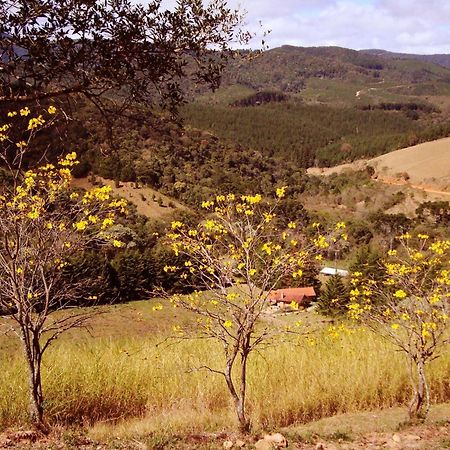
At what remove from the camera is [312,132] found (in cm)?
17075

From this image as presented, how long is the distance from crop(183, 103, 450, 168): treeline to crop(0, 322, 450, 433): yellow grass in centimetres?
12576

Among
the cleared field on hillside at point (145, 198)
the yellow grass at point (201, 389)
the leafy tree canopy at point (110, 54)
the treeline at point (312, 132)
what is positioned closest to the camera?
the leafy tree canopy at point (110, 54)

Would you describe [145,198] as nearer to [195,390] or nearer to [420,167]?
[420,167]

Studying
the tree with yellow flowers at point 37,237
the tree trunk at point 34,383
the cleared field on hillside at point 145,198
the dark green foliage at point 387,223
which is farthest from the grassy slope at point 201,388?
the cleared field on hillside at point 145,198

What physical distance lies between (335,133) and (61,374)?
586 ft

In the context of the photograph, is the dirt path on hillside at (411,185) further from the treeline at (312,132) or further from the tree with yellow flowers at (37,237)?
the tree with yellow flowers at (37,237)

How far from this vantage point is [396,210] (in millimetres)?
77312

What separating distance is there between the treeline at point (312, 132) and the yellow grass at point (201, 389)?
12576cm

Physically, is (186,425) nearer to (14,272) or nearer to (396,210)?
(14,272)

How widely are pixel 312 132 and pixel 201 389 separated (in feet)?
563

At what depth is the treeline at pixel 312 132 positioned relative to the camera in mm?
132875

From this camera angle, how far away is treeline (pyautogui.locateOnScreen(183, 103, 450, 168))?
133 meters

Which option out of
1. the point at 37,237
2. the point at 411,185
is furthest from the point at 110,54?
the point at 411,185

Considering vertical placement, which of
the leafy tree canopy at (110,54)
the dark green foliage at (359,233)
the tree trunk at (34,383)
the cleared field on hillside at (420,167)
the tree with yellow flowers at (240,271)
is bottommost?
the dark green foliage at (359,233)
